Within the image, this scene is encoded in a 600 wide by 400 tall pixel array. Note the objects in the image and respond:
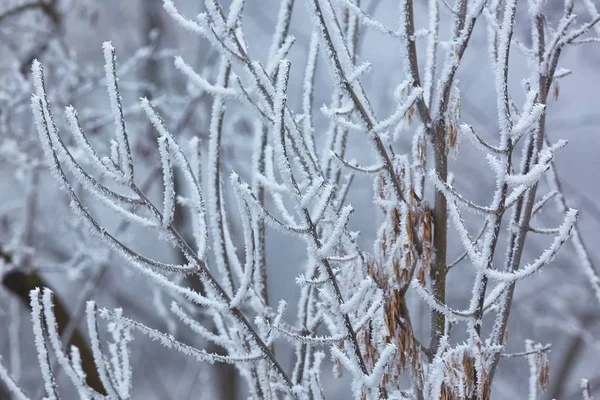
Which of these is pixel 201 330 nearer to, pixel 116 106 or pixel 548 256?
pixel 116 106

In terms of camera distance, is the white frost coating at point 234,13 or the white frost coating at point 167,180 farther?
the white frost coating at point 234,13

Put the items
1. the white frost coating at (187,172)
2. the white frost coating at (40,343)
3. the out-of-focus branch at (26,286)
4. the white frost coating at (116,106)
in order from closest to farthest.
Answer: the white frost coating at (116,106) < the white frost coating at (187,172) < the white frost coating at (40,343) < the out-of-focus branch at (26,286)

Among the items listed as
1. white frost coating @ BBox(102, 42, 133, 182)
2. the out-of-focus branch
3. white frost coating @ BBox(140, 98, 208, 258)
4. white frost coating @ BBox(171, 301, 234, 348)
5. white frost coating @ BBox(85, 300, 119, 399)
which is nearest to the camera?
white frost coating @ BBox(102, 42, 133, 182)

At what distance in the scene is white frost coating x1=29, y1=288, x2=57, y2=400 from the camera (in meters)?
1.51

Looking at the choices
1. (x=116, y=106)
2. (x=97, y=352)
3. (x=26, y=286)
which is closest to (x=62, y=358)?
(x=97, y=352)

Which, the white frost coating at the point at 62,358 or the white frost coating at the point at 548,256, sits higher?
the white frost coating at the point at 548,256

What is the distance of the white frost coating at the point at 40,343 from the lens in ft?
4.94

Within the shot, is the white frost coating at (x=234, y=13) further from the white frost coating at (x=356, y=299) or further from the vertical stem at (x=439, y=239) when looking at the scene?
the white frost coating at (x=356, y=299)

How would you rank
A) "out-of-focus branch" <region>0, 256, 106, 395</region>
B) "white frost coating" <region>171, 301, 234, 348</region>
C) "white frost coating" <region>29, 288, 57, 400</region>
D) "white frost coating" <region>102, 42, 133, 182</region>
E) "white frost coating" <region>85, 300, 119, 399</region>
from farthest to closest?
"out-of-focus branch" <region>0, 256, 106, 395</region> → "white frost coating" <region>171, 301, 234, 348</region> → "white frost coating" <region>85, 300, 119, 399</region> → "white frost coating" <region>29, 288, 57, 400</region> → "white frost coating" <region>102, 42, 133, 182</region>

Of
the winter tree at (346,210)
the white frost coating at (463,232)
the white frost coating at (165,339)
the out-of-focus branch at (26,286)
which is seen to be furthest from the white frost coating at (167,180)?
the out-of-focus branch at (26,286)

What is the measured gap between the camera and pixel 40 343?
155 centimetres

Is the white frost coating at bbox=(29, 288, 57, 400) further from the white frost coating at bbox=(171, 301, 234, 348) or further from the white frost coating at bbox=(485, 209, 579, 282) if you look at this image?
the white frost coating at bbox=(485, 209, 579, 282)

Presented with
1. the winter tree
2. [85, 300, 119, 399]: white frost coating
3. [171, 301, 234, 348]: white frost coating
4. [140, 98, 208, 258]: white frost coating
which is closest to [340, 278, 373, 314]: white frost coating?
the winter tree

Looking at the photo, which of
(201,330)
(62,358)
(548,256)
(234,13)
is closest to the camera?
(548,256)
